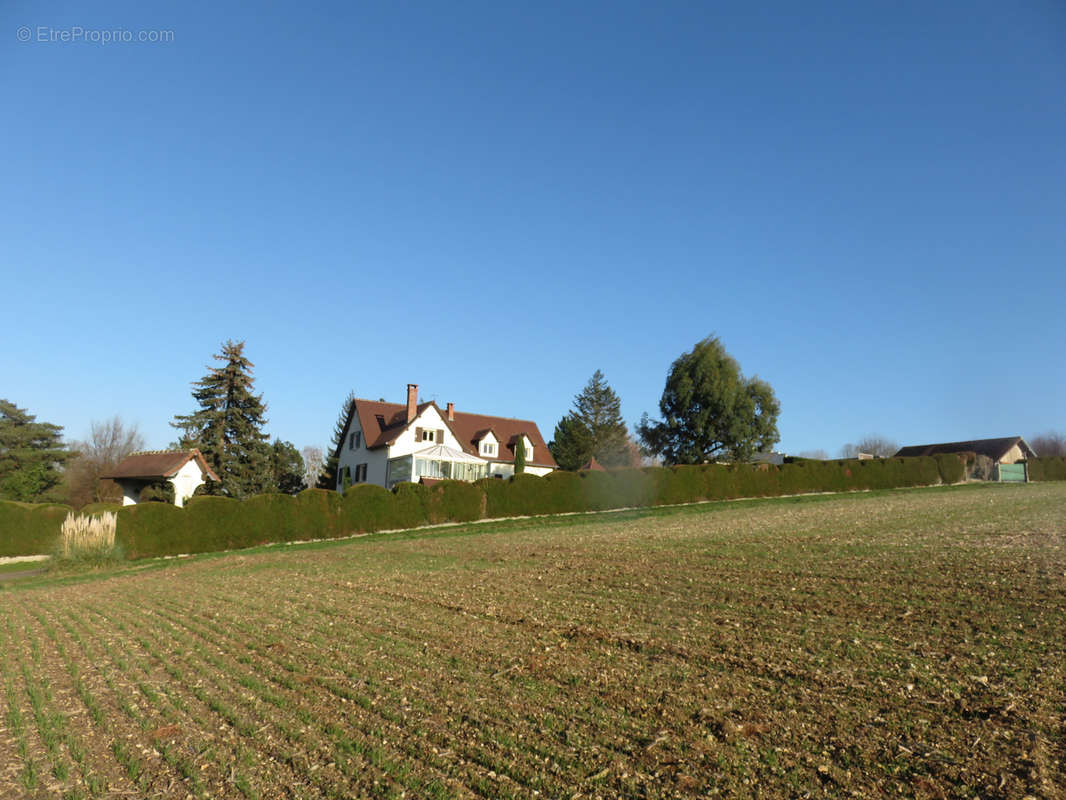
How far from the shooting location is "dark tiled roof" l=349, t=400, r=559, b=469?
1752 inches

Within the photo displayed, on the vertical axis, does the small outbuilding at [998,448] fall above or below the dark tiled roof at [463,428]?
below

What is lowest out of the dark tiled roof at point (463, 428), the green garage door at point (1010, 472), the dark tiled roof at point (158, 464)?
the green garage door at point (1010, 472)

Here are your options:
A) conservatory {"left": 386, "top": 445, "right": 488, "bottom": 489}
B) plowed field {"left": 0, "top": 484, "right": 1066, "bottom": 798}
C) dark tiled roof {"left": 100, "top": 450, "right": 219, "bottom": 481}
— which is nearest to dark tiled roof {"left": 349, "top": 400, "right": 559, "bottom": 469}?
conservatory {"left": 386, "top": 445, "right": 488, "bottom": 489}

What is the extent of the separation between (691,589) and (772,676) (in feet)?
13.5

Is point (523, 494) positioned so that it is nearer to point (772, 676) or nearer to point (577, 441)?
point (772, 676)

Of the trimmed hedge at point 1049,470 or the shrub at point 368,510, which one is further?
the trimmed hedge at point 1049,470

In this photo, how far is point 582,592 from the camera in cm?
1031

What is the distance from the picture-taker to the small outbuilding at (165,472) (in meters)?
36.7

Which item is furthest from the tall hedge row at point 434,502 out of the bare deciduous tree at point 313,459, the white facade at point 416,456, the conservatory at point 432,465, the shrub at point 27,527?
the bare deciduous tree at point 313,459

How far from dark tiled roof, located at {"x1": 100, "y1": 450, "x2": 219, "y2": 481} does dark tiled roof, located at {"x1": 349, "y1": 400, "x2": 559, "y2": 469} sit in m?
9.58

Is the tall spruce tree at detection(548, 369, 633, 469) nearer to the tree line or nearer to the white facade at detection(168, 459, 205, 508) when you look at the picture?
the tree line

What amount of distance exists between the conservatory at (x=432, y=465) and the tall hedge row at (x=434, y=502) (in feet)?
38.0

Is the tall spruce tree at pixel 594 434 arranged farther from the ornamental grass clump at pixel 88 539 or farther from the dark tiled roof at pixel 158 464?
the ornamental grass clump at pixel 88 539

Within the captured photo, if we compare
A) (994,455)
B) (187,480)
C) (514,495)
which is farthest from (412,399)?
(994,455)
